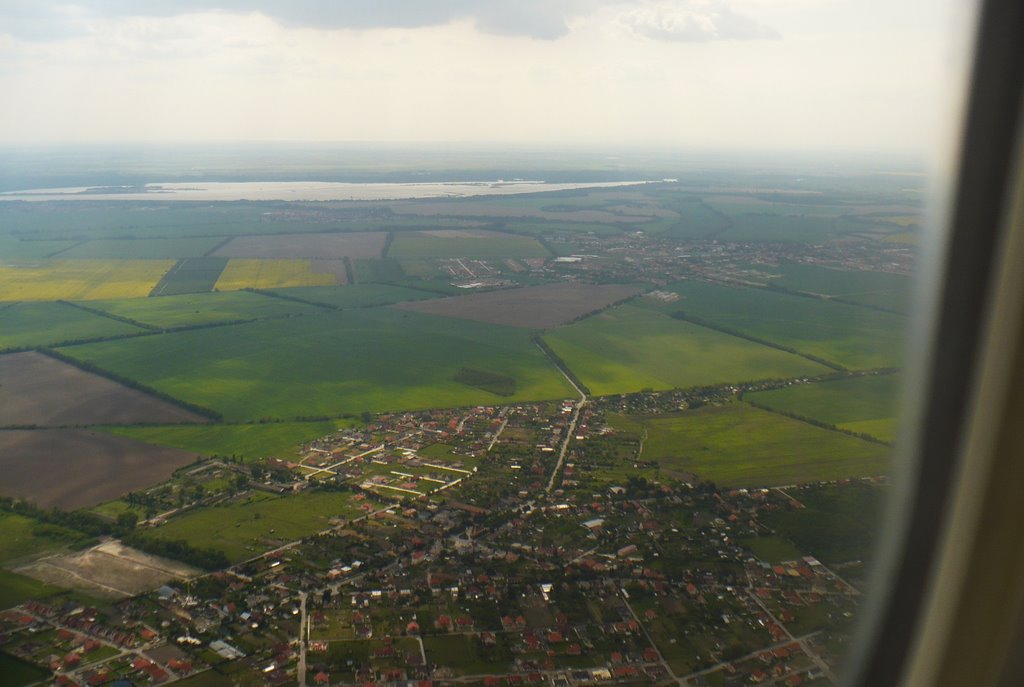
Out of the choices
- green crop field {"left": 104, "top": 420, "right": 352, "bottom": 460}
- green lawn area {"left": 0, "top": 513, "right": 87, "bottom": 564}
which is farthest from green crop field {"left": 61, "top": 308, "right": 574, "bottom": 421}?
green lawn area {"left": 0, "top": 513, "right": 87, "bottom": 564}

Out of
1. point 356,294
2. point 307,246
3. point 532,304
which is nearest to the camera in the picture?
point 532,304

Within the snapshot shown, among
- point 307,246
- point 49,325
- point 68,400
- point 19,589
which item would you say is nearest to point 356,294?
point 49,325

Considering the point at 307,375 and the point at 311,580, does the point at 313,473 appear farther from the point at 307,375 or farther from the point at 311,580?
the point at 307,375

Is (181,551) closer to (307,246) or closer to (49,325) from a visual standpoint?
(49,325)

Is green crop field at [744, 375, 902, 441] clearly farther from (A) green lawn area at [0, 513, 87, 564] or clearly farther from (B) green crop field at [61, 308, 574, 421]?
(A) green lawn area at [0, 513, 87, 564]

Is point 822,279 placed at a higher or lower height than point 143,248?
higher

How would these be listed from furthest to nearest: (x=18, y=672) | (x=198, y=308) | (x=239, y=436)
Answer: (x=198, y=308), (x=239, y=436), (x=18, y=672)

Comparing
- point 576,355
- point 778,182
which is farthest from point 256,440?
point 778,182
